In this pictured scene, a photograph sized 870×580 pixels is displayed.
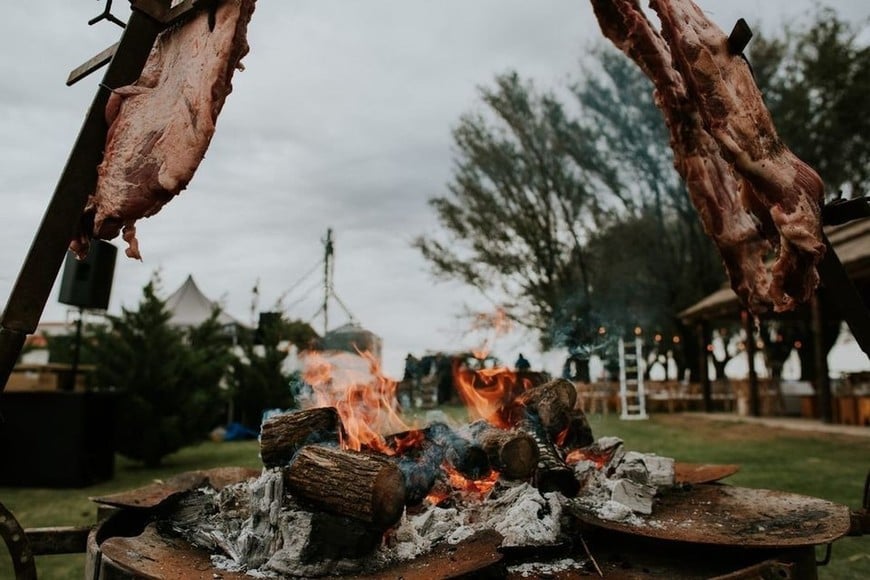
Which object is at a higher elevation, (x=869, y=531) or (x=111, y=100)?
(x=111, y=100)

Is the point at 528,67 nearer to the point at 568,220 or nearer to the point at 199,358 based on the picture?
the point at 568,220

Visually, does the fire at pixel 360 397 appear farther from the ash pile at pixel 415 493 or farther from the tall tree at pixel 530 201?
the tall tree at pixel 530 201

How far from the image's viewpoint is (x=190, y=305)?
74.1 feet

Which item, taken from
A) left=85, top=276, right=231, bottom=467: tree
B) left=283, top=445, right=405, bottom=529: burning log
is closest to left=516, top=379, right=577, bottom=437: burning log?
left=283, top=445, right=405, bottom=529: burning log

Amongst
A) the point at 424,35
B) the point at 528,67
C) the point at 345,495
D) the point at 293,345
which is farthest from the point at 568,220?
the point at 345,495

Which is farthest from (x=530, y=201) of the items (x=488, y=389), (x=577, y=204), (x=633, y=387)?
(x=488, y=389)

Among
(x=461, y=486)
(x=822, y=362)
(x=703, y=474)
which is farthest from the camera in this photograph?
(x=822, y=362)

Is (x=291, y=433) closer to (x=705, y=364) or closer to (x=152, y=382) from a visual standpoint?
(x=152, y=382)

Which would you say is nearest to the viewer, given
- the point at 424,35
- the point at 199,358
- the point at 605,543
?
the point at 605,543

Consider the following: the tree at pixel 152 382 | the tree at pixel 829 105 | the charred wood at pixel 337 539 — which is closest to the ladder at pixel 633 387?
the tree at pixel 829 105

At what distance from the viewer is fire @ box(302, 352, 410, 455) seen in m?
3.93

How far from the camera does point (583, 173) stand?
25.0 m

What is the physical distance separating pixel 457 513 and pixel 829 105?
24.7 metres

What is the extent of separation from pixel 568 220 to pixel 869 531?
22.3m
